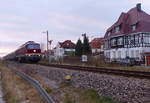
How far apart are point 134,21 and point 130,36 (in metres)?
3.11

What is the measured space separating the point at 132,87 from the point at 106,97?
1.04m

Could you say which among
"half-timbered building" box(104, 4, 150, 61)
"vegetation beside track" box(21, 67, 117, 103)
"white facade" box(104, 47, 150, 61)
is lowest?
"vegetation beside track" box(21, 67, 117, 103)

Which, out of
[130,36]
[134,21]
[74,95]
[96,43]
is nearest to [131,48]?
[130,36]

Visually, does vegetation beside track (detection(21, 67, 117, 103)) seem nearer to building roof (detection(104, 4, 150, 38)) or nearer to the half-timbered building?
the half-timbered building

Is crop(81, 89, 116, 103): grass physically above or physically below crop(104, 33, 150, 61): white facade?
below

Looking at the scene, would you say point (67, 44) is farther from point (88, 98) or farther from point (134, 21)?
point (88, 98)

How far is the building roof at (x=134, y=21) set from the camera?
177 ft

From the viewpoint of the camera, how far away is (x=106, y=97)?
10.7 metres

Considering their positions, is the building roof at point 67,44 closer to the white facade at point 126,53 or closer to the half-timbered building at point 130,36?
the white facade at point 126,53

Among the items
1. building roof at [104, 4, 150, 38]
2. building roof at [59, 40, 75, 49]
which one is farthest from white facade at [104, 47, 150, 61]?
building roof at [59, 40, 75, 49]

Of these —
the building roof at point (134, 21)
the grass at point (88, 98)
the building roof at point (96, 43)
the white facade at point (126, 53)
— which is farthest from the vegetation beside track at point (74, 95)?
the building roof at point (96, 43)

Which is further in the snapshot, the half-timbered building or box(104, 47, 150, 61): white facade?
the half-timbered building

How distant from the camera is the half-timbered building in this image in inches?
2111

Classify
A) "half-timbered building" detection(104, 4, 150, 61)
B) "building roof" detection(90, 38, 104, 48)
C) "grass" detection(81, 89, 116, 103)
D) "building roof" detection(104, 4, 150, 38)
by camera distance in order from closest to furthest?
"grass" detection(81, 89, 116, 103) → "half-timbered building" detection(104, 4, 150, 61) → "building roof" detection(104, 4, 150, 38) → "building roof" detection(90, 38, 104, 48)
